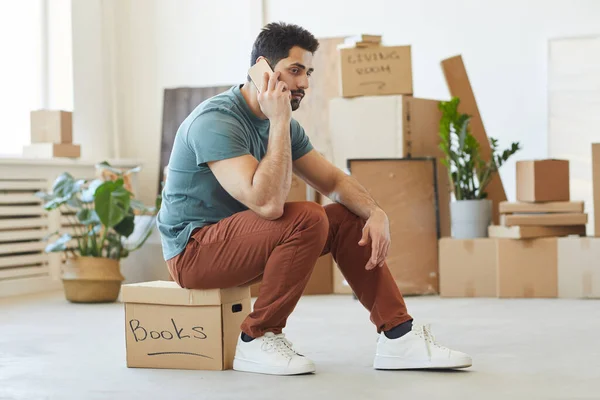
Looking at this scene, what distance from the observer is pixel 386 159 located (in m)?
4.71

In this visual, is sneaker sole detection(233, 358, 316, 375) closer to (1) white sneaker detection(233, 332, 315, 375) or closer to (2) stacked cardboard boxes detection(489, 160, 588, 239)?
(1) white sneaker detection(233, 332, 315, 375)

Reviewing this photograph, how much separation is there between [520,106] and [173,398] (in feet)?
12.1

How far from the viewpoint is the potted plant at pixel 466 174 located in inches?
184

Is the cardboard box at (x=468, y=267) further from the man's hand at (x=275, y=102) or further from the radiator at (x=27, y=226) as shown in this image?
the man's hand at (x=275, y=102)

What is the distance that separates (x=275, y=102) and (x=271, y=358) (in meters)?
0.70

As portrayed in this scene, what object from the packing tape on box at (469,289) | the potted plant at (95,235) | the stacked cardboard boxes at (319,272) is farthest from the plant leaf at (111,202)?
the packing tape on box at (469,289)

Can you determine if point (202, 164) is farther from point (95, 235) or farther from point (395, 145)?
point (95, 235)

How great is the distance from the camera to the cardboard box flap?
262 cm

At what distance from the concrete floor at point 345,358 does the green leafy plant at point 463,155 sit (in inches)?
26.0

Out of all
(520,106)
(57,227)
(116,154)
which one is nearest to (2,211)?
(57,227)

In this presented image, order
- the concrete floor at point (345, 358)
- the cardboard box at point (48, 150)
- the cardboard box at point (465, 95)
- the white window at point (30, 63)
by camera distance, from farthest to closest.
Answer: the white window at point (30, 63), the cardboard box at point (48, 150), the cardboard box at point (465, 95), the concrete floor at point (345, 358)

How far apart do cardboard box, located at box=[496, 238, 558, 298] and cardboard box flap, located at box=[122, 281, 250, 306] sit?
2.13 metres

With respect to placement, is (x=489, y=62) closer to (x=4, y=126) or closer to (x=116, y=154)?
(x=116, y=154)

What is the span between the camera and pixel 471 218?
184 inches
